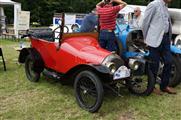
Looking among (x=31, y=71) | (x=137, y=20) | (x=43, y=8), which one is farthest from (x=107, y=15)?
(x=43, y=8)

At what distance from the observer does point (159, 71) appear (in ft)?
23.0

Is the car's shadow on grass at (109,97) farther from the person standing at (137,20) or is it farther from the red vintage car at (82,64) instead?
the person standing at (137,20)

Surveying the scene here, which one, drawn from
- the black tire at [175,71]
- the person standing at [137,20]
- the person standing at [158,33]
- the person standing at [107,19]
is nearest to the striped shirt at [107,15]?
the person standing at [107,19]

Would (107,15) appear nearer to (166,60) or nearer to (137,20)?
(166,60)

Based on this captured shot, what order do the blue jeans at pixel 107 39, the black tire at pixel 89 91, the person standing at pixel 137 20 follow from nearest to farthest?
1. the black tire at pixel 89 91
2. the blue jeans at pixel 107 39
3. the person standing at pixel 137 20

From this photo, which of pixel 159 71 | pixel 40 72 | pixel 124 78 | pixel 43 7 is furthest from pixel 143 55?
pixel 43 7

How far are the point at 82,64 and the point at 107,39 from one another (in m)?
1.01

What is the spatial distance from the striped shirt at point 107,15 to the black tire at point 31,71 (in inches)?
63.2

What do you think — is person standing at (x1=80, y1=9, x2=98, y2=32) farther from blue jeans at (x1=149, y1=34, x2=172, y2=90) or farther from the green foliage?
the green foliage

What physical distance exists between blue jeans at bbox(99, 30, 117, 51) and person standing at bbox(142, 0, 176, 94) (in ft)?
1.95

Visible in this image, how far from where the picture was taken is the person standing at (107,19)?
645 cm

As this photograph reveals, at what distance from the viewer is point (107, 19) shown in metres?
6.51

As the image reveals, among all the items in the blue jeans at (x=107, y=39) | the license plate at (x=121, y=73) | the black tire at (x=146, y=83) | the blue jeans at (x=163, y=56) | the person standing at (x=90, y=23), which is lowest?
the black tire at (x=146, y=83)

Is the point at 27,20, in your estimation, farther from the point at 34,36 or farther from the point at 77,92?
the point at 77,92
